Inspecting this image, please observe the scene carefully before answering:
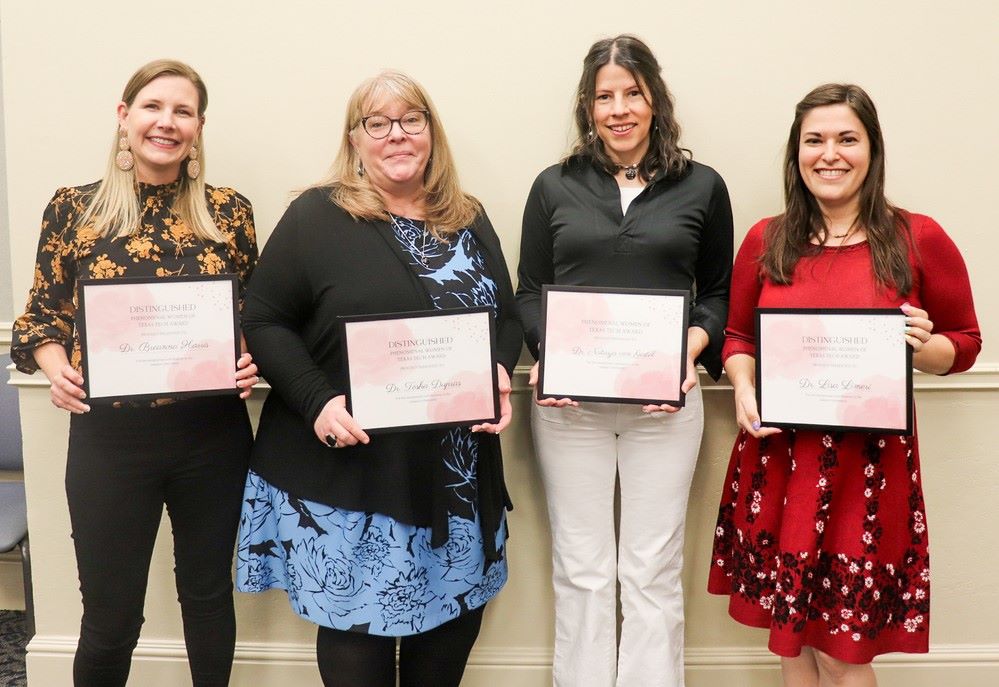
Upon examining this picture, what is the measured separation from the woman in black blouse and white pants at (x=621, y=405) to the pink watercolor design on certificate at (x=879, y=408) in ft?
1.13

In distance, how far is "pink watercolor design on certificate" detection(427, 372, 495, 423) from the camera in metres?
1.65

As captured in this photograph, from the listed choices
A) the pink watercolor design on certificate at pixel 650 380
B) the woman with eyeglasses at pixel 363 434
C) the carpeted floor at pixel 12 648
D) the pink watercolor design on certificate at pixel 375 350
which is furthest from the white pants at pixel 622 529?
the carpeted floor at pixel 12 648

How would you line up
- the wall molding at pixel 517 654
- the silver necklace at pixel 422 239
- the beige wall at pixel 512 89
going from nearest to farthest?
1. the silver necklace at pixel 422 239
2. the beige wall at pixel 512 89
3. the wall molding at pixel 517 654

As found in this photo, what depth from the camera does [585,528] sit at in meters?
1.94

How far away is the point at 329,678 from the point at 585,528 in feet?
2.25

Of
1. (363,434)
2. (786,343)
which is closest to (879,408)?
(786,343)

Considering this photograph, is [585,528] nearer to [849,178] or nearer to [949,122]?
[849,178]

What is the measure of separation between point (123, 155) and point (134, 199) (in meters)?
0.10

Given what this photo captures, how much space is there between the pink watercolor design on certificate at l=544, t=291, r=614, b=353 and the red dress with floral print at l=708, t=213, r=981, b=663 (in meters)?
0.38

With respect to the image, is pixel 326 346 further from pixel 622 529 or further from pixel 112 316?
pixel 622 529

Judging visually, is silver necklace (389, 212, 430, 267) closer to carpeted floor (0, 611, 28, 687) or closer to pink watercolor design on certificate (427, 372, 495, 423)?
pink watercolor design on certificate (427, 372, 495, 423)

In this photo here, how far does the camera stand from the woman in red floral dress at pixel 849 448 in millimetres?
1667

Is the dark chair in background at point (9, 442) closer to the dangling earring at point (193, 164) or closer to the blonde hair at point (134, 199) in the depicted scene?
the blonde hair at point (134, 199)

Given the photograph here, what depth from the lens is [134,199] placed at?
1734 mm
